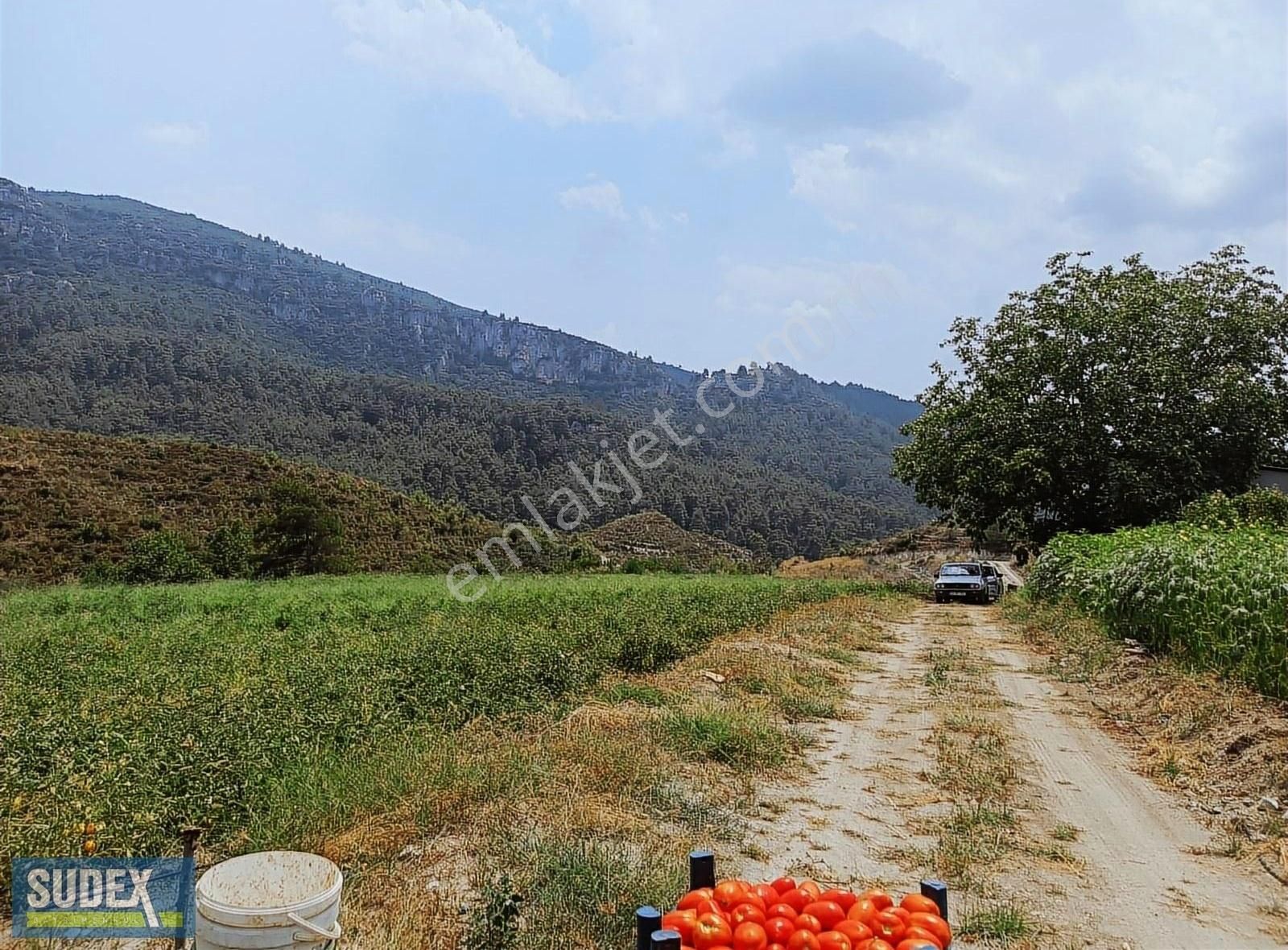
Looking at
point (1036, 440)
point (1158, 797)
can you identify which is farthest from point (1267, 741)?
point (1036, 440)

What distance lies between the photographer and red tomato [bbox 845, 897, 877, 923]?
298 cm

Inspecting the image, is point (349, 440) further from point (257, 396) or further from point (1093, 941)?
point (1093, 941)

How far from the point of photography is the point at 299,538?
1679 inches

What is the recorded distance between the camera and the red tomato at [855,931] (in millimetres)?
2850

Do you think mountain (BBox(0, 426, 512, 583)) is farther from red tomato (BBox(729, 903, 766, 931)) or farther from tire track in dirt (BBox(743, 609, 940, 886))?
→ red tomato (BBox(729, 903, 766, 931))

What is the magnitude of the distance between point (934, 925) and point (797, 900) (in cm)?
53

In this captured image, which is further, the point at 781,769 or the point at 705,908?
the point at 781,769

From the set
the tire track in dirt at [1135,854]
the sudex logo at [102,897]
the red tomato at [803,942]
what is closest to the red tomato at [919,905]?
the red tomato at [803,942]

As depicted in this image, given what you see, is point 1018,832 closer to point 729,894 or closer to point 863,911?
point 863,911

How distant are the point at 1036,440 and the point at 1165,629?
49.5 ft

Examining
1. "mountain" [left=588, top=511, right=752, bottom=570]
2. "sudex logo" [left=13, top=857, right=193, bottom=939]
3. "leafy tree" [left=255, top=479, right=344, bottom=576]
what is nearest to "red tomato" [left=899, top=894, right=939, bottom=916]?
"sudex logo" [left=13, top=857, right=193, bottom=939]

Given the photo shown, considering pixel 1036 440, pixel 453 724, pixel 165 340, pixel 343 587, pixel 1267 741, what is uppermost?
pixel 165 340

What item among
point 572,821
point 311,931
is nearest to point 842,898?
A: point 311,931

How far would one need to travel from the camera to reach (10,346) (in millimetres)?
87250
